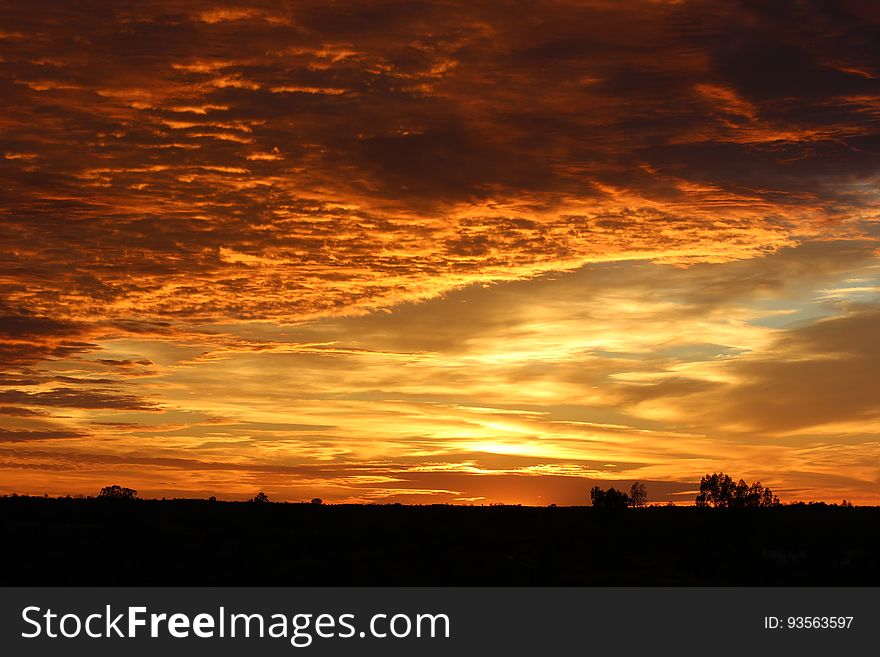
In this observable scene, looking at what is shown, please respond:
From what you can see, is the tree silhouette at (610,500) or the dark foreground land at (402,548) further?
the tree silhouette at (610,500)

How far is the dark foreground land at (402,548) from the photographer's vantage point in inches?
2108

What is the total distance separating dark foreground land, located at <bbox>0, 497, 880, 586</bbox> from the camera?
53.5 m

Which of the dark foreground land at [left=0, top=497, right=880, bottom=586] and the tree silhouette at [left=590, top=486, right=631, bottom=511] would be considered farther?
the tree silhouette at [left=590, top=486, right=631, bottom=511]

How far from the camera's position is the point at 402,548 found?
60562 mm

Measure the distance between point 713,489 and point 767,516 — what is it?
380 cm

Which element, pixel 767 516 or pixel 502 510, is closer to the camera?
pixel 767 516
